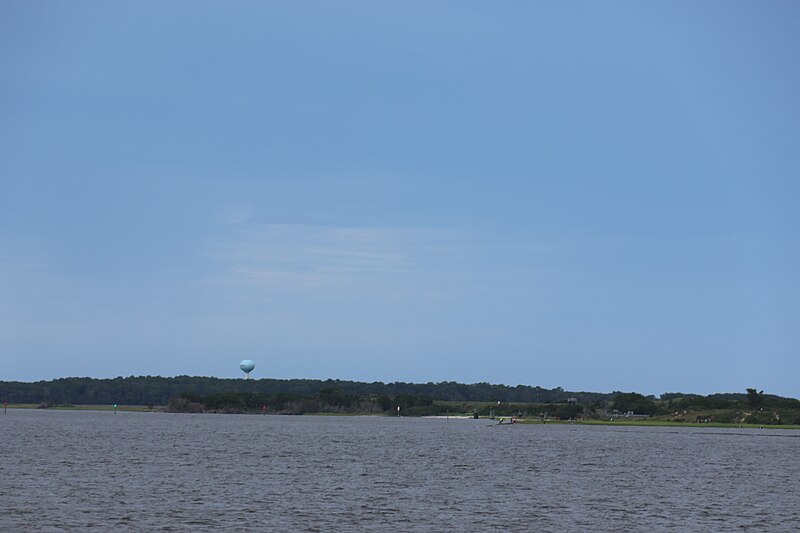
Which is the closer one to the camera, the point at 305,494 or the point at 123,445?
the point at 305,494

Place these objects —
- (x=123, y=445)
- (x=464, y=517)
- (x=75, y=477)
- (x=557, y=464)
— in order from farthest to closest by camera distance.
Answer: (x=123, y=445), (x=557, y=464), (x=75, y=477), (x=464, y=517)

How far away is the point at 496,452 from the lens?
13212cm

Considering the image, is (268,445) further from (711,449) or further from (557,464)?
(711,449)

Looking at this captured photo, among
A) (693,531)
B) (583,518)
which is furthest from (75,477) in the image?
(693,531)

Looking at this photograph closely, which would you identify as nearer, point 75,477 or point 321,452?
point 75,477

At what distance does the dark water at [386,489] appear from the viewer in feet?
192

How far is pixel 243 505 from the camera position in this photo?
213ft

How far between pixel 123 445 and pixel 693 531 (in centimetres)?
9864

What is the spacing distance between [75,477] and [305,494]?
22.0 metres

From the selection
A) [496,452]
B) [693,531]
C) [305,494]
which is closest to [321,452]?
[496,452]

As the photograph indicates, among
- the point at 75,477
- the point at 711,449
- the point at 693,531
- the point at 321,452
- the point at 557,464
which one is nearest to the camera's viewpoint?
the point at 693,531

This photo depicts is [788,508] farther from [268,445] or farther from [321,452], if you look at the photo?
[268,445]

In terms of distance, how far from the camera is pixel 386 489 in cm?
7819

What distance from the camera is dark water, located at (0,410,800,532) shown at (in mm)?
58562
